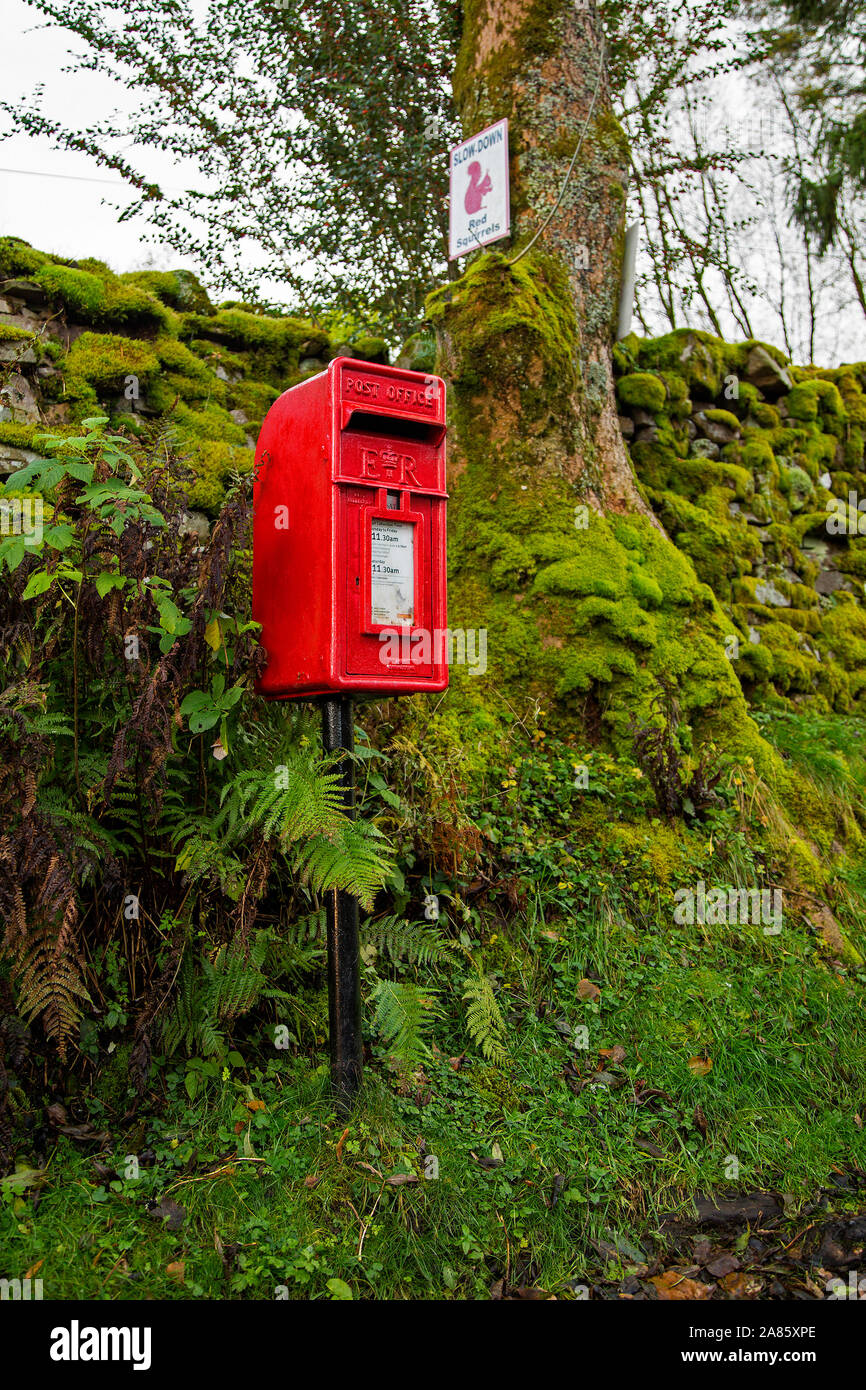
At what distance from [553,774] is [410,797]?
846 mm

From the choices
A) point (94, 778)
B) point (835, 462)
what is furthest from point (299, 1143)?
point (835, 462)

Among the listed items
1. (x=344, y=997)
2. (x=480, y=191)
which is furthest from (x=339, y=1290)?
(x=480, y=191)

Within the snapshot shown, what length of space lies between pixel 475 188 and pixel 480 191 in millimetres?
56

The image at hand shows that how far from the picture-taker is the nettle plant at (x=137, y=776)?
2.66 meters

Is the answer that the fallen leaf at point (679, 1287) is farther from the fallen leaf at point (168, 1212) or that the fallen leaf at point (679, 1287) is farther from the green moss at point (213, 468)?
the green moss at point (213, 468)

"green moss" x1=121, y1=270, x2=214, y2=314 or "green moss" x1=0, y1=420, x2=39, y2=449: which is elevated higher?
"green moss" x1=121, y1=270, x2=214, y2=314

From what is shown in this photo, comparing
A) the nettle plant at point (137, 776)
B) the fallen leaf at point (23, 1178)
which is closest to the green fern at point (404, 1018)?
the nettle plant at point (137, 776)

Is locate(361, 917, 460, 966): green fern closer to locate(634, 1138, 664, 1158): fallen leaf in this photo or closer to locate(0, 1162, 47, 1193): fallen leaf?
locate(634, 1138, 664, 1158): fallen leaf

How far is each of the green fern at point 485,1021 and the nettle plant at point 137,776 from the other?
65cm

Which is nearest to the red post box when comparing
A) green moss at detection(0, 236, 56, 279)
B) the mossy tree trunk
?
green moss at detection(0, 236, 56, 279)

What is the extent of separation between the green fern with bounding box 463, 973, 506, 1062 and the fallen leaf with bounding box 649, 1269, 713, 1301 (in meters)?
0.80

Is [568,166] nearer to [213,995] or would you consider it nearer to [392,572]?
[392,572]

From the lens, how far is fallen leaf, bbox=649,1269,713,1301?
8.59ft

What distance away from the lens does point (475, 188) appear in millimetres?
5500
